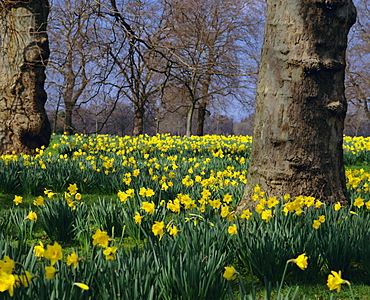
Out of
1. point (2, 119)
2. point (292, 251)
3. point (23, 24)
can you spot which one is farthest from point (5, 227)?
point (23, 24)

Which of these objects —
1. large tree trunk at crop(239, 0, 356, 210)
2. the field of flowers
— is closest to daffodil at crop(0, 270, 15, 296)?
the field of flowers

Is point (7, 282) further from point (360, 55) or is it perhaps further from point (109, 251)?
point (360, 55)

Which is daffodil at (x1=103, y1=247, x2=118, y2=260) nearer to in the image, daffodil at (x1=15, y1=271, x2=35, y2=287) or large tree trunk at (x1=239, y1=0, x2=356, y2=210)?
daffodil at (x1=15, y1=271, x2=35, y2=287)

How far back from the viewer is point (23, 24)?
7316mm

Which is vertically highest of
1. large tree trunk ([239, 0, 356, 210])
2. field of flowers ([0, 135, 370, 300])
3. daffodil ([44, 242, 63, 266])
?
large tree trunk ([239, 0, 356, 210])

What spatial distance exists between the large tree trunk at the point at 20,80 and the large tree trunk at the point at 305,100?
5.34 m

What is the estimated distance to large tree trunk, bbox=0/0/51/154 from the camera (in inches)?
284

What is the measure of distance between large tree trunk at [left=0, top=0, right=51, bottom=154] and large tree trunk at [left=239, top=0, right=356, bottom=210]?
17.5 feet

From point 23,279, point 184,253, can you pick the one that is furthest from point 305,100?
point 23,279

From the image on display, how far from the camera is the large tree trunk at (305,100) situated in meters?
3.37

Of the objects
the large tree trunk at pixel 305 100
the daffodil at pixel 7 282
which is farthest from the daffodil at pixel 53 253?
the large tree trunk at pixel 305 100

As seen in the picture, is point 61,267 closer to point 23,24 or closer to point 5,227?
point 5,227

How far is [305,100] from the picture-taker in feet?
11.1

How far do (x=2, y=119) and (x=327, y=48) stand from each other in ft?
20.7
